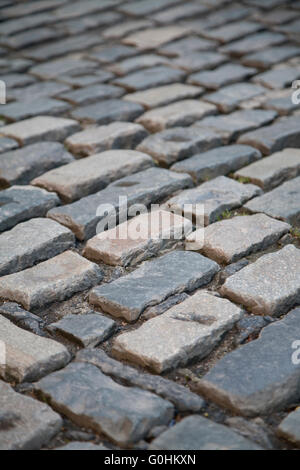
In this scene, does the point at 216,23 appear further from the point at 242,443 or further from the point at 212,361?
the point at 242,443

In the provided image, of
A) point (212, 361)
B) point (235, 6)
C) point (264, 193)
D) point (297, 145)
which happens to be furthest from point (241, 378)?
point (235, 6)

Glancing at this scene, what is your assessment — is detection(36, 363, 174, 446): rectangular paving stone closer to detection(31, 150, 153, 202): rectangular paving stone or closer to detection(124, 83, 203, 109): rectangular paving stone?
detection(31, 150, 153, 202): rectangular paving stone

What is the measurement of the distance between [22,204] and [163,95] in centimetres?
149

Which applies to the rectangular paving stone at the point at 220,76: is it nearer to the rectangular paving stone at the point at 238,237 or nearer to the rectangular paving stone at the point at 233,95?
the rectangular paving stone at the point at 233,95

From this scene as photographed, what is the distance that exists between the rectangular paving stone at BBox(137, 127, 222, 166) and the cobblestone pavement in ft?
0.04

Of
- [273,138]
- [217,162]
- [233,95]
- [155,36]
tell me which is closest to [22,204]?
[217,162]

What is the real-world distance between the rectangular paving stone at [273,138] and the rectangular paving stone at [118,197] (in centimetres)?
55

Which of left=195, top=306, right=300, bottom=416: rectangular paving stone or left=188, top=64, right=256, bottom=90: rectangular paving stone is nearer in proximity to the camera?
left=195, top=306, right=300, bottom=416: rectangular paving stone

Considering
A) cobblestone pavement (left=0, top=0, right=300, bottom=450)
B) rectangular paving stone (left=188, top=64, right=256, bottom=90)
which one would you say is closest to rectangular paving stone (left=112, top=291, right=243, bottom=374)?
cobblestone pavement (left=0, top=0, right=300, bottom=450)

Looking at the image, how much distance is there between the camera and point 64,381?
1.91 m

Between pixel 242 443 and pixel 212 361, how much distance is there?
39 centimetres

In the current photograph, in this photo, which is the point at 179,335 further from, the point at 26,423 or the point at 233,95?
the point at 233,95

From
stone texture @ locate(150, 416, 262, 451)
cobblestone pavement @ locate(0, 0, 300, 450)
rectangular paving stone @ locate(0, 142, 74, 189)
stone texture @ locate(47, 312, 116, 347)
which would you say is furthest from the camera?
rectangular paving stone @ locate(0, 142, 74, 189)

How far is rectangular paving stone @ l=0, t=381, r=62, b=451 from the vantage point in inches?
67.0
